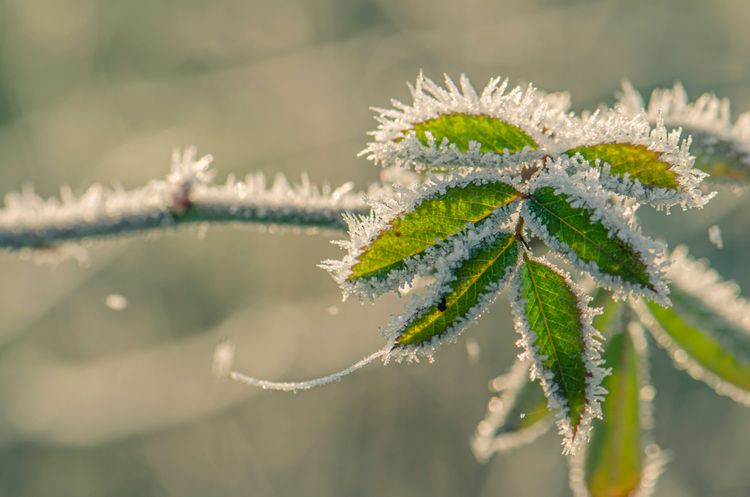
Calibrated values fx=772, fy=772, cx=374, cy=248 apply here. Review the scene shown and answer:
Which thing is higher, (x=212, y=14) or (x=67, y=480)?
(x=212, y=14)

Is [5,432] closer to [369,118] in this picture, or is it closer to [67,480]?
[67,480]

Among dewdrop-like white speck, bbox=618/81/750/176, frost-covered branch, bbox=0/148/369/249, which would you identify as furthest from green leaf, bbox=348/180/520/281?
dewdrop-like white speck, bbox=618/81/750/176

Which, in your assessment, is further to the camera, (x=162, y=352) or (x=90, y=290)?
(x=90, y=290)

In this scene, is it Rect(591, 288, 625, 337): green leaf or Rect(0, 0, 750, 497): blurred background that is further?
Rect(0, 0, 750, 497): blurred background

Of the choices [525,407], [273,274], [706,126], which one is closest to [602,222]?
[706,126]

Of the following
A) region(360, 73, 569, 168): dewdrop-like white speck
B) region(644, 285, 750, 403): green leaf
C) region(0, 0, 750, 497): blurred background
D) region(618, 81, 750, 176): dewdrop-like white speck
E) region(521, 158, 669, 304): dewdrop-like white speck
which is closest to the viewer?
region(521, 158, 669, 304): dewdrop-like white speck

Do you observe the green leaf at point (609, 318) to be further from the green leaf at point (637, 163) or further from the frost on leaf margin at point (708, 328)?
the green leaf at point (637, 163)

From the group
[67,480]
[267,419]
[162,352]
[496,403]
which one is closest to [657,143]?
[496,403]

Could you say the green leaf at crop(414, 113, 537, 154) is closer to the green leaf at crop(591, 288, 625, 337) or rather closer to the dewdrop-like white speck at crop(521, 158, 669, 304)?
the dewdrop-like white speck at crop(521, 158, 669, 304)
